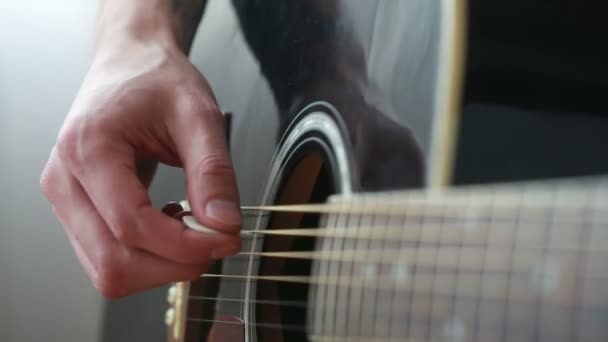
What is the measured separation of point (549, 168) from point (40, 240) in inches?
50.7

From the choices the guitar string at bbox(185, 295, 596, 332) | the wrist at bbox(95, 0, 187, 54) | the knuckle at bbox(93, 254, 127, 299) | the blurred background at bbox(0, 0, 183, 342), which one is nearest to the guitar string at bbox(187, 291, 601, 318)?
the guitar string at bbox(185, 295, 596, 332)

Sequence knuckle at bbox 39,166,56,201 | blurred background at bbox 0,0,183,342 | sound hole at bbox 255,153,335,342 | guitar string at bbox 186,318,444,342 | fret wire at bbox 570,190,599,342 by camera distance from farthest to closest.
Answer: blurred background at bbox 0,0,183,342, knuckle at bbox 39,166,56,201, sound hole at bbox 255,153,335,342, guitar string at bbox 186,318,444,342, fret wire at bbox 570,190,599,342

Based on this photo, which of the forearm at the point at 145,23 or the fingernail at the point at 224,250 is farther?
the forearm at the point at 145,23

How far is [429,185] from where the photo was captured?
0.38m

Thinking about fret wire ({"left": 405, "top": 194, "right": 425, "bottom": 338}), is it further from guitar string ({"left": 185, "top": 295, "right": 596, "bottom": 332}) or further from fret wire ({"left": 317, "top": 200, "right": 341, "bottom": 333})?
fret wire ({"left": 317, "top": 200, "right": 341, "bottom": 333})

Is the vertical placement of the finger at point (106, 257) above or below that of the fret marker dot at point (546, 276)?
below

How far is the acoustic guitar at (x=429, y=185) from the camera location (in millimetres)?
305

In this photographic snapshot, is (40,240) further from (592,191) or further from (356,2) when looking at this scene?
(592,191)

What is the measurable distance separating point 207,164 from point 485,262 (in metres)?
0.30

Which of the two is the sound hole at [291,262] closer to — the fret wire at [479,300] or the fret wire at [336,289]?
the fret wire at [336,289]

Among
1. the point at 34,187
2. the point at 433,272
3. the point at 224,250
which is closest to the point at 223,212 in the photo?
the point at 224,250

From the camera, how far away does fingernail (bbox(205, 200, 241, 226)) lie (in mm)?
548

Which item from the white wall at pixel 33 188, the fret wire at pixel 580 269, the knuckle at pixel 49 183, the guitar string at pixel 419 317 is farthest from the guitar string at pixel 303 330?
the white wall at pixel 33 188

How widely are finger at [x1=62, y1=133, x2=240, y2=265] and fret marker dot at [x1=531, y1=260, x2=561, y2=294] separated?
0.98 feet
